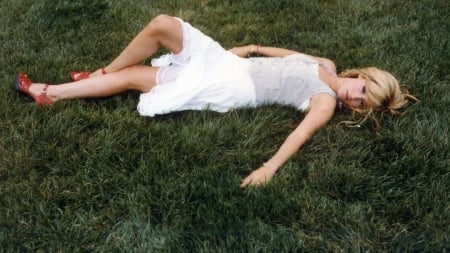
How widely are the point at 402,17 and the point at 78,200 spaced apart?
12.3 feet

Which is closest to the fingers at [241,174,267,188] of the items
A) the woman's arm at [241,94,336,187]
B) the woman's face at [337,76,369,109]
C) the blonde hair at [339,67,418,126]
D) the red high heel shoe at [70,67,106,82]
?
the woman's arm at [241,94,336,187]

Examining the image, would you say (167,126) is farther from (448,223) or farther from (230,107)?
(448,223)

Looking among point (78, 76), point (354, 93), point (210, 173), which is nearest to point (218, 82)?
point (210, 173)

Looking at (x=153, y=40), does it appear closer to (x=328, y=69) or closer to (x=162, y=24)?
(x=162, y=24)

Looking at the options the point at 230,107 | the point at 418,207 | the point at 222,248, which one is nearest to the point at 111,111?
the point at 230,107

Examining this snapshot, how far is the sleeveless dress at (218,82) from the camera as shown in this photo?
3457 millimetres

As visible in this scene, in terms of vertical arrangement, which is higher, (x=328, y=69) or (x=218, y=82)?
(x=218, y=82)

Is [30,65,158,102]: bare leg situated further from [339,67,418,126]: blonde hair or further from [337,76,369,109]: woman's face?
[339,67,418,126]: blonde hair

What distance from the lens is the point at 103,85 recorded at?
11.7 feet

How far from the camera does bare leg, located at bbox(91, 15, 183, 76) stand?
11.4 feet

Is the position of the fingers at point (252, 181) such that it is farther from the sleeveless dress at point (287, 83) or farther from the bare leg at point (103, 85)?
the bare leg at point (103, 85)

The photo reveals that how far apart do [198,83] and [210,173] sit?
820 mm

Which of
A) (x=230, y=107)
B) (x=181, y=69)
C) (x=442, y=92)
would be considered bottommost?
(x=442, y=92)

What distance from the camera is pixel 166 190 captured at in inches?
109
